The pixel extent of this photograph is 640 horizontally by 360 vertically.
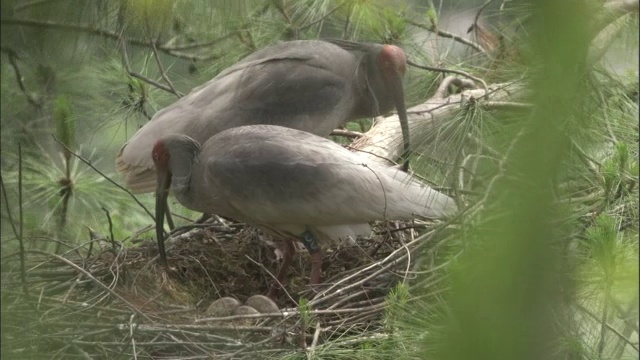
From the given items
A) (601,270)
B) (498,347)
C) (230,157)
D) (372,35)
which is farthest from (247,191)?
(498,347)

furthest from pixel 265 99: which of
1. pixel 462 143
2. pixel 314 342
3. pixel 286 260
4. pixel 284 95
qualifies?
pixel 462 143

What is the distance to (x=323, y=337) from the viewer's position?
315cm

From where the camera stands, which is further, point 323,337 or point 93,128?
point 93,128

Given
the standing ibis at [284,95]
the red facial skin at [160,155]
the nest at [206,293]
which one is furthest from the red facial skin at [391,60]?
the red facial skin at [160,155]

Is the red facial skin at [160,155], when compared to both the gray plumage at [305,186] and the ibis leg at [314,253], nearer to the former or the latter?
the gray plumage at [305,186]

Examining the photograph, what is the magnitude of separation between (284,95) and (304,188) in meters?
0.65

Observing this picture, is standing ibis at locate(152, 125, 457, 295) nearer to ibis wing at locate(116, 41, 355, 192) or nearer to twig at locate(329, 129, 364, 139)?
ibis wing at locate(116, 41, 355, 192)

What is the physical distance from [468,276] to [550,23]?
161 mm

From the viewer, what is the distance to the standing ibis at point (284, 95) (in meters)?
4.13

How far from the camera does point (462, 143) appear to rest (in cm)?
245

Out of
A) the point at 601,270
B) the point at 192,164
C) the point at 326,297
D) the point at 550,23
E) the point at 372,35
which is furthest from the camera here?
the point at 372,35

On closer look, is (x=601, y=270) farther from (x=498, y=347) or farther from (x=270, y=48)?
(x=270, y=48)

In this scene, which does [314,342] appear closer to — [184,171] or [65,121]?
[184,171]

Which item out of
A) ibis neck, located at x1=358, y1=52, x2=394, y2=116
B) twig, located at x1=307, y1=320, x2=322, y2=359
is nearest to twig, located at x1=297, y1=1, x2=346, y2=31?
ibis neck, located at x1=358, y1=52, x2=394, y2=116
